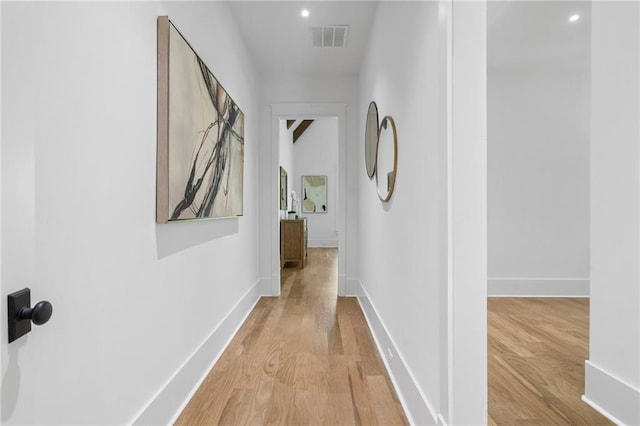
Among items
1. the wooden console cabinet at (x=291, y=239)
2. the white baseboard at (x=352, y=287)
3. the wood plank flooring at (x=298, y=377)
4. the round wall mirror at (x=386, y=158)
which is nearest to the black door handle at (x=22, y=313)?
the wood plank flooring at (x=298, y=377)

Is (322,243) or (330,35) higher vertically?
(330,35)

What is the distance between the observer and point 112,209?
1.11 m

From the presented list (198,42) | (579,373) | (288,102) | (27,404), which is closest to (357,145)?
(288,102)

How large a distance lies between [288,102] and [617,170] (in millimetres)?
3343

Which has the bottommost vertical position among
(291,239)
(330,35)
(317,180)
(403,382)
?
(403,382)

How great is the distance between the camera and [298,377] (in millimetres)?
1997

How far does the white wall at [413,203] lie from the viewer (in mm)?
1337

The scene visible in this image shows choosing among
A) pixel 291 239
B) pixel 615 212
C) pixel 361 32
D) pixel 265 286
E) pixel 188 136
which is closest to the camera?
pixel 615 212

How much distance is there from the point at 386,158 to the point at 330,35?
1.61 meters

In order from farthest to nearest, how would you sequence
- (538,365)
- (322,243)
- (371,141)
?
(322,243) → (371,141) → (538,365)

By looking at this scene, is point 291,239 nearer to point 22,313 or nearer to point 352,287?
point 352,287

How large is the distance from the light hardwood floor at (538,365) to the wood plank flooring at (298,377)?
0.58 m

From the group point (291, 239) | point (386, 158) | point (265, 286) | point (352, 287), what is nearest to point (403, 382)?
point (386, 158)

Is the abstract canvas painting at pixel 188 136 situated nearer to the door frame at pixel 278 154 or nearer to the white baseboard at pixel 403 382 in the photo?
the white baseboard at pixel 403 382
